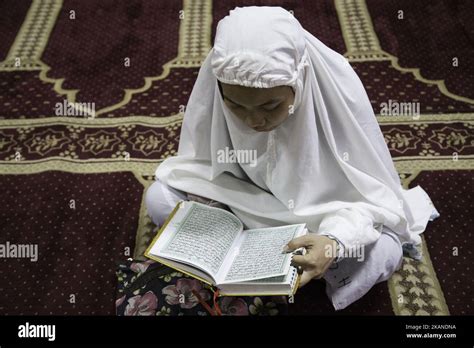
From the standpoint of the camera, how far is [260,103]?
1.13 meters

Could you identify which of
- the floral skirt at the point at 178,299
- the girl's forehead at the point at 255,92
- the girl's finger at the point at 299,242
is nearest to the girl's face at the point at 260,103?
the girl's forehead at the point at 255,92

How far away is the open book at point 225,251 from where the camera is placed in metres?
1.21

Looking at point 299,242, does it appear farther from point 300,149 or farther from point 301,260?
point 300,149

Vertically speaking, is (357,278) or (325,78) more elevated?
(325,78)

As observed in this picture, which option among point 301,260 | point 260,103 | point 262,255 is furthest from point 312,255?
point 260,103

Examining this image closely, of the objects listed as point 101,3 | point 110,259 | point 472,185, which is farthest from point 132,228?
point 101,3

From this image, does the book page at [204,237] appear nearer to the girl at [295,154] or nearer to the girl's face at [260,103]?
the girl at [295,154]

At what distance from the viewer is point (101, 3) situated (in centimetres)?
292

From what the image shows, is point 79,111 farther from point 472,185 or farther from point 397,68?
point 472,185

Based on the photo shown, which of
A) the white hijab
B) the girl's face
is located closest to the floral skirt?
the white hijab

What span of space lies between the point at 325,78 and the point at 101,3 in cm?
205

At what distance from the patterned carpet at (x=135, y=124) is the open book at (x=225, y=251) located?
0.29 metres

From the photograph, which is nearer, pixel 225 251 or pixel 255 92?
pixel 255 92

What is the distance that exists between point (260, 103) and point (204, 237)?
1.34 ft
